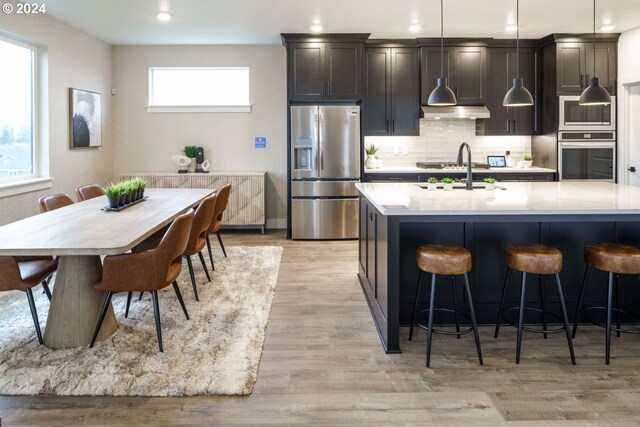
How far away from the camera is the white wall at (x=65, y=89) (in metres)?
5.30

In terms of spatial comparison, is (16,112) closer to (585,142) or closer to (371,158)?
(371,158)

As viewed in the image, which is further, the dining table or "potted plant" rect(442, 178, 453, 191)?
"potted plant" rect(442, 178, 453, 191)

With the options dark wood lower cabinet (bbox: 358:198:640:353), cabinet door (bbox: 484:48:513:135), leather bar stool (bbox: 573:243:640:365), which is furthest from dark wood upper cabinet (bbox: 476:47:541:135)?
leather bar stool (bbox: 573:243:640:365)

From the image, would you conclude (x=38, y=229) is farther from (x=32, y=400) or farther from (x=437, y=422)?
(x=437, y=422)

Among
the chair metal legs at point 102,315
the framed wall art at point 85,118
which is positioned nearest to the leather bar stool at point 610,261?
the chair metal legs at point 102,315

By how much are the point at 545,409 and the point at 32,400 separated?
243 cm

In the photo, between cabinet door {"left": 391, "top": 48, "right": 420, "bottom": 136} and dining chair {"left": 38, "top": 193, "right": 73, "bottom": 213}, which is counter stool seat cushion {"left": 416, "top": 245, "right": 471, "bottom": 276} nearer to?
dining chair {"left": 38, "top": 193, "right": 73, "bottom": 213}

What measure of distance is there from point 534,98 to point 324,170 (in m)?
3.11

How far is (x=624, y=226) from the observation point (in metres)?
3.44

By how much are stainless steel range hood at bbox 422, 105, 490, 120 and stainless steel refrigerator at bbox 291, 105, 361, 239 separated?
1.00 metres

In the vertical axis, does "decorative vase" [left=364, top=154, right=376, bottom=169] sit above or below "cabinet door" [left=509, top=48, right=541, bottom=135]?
below

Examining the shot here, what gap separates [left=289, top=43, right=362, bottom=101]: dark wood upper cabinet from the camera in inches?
268

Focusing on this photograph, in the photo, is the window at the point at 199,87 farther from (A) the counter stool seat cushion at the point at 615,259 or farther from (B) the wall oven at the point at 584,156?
(A) the counter stool seat cushion at the point at 615,259

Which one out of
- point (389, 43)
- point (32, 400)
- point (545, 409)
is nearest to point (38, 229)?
point (32, 400)
